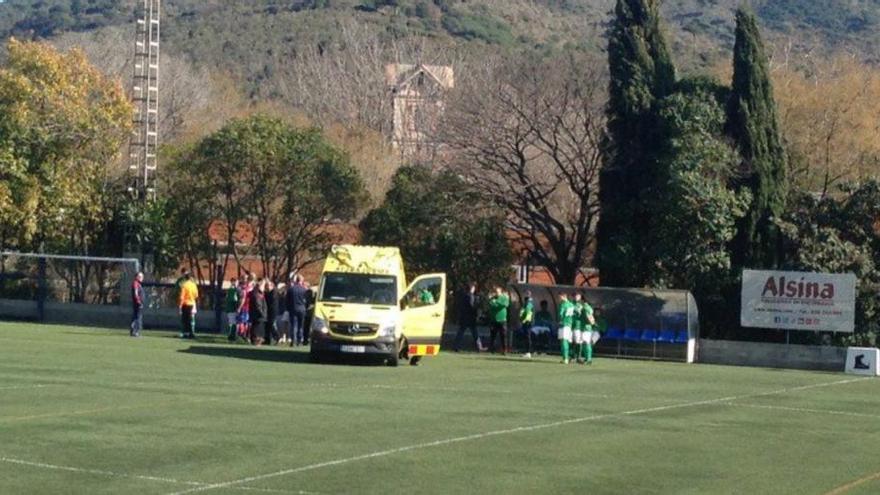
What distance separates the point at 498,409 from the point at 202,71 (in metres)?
77.5

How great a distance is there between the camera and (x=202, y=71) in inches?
3755

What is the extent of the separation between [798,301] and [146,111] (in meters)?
21.9

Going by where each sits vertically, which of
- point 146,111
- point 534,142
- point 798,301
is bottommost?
point 798,301

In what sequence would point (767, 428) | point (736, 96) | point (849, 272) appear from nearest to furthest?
1. point (767, 428)
2. point (849, 272)
3. point (736, 96)

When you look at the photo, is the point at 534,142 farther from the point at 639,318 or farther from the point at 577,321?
the point at 577,321

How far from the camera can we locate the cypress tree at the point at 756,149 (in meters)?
41.1

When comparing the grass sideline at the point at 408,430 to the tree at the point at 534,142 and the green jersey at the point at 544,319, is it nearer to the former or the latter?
the green jersey at the point at 544,319

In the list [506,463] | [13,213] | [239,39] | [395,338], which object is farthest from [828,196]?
[239,39]

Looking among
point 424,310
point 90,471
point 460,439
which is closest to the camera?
point 90,471

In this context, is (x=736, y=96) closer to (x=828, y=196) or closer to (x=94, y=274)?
(x=828, y=196)

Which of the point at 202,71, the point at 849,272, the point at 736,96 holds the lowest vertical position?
the point at 849,272

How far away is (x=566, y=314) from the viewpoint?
33250 millimetres

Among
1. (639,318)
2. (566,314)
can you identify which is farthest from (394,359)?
(639,318)

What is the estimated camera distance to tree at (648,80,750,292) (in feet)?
131
